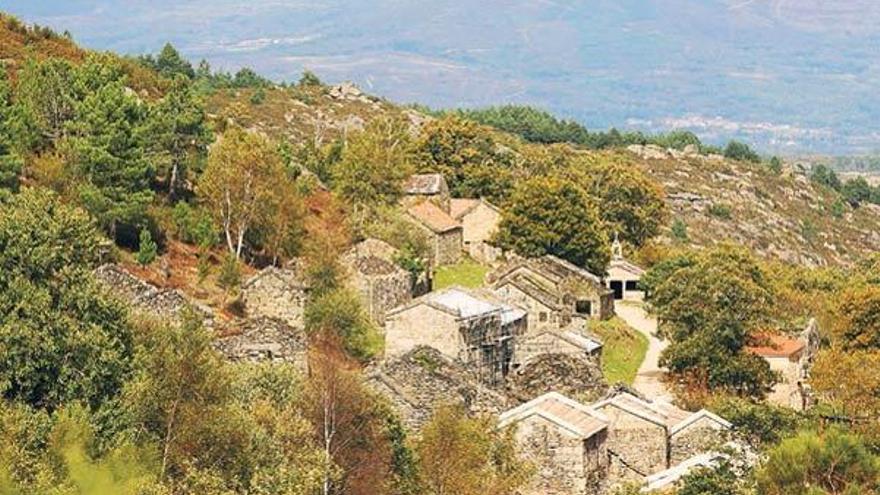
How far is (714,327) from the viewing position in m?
50.4

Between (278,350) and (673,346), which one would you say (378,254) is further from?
(278,350)

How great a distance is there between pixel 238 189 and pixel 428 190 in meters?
23.9

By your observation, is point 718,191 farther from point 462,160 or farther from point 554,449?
point 554,449

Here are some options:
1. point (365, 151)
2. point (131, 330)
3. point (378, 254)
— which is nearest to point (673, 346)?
point (378, 254)

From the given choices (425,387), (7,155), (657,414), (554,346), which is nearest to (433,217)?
(554,346)

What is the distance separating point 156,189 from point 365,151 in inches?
Result: 565

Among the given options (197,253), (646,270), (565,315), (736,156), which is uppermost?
(197,253)

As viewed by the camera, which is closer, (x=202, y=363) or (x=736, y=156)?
(x=202, y=363)

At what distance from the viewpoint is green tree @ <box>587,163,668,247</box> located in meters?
85.8

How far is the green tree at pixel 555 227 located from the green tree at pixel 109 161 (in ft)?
73.7

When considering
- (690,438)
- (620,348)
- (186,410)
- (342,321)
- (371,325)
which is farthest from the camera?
Result: (620,348)

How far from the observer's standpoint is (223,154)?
51.8 meters

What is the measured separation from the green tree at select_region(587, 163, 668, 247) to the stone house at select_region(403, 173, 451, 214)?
38.3 feet

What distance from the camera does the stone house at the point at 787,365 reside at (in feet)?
167
